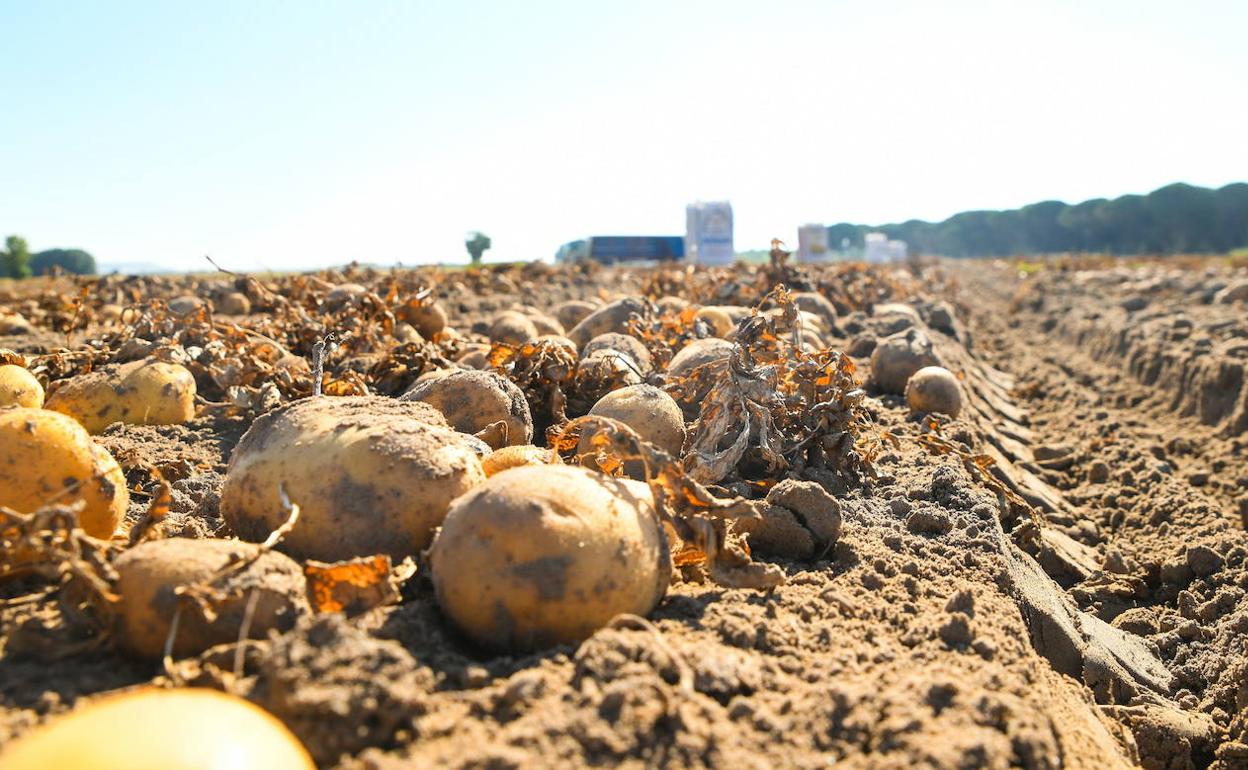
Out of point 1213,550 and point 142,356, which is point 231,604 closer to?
point 142,356

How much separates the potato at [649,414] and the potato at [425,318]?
3490 mm

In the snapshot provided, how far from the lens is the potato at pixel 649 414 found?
4.25 meters

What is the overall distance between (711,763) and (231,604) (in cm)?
122

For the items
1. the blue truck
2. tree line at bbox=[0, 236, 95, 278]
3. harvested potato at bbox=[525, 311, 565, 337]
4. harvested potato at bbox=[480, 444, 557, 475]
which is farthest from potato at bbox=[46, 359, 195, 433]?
the blue truck

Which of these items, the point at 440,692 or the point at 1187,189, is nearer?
the point at 440,692

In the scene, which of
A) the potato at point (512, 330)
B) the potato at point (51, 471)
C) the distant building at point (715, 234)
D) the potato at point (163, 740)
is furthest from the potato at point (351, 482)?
the distant building at point (715, 234)

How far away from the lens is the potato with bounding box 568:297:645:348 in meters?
7.18

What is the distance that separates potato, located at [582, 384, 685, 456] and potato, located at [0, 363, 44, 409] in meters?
2.89

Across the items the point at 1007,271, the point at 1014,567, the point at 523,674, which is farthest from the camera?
the point at 1007,271

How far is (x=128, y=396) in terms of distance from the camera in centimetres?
509

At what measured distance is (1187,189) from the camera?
88.8 metres

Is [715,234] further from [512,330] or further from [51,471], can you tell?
[51,471]

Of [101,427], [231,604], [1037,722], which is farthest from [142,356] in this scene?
[1037,722]

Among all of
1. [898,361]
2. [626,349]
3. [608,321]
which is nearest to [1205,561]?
[898,361]
